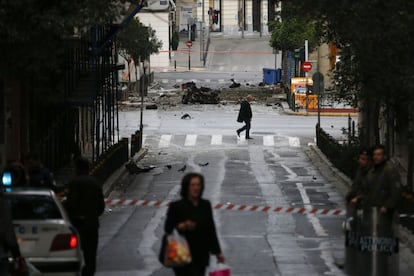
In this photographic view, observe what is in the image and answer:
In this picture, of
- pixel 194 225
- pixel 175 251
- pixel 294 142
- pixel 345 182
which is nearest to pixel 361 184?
pixel 194 225

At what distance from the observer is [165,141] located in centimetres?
4622

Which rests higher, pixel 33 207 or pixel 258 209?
pixel 33 207

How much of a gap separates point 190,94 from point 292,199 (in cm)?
3628

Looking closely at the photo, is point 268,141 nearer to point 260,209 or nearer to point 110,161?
point 110,161

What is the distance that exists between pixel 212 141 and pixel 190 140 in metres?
0.87

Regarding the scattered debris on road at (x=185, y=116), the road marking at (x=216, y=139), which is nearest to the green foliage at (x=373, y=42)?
the road marking at (x=216, y=139)

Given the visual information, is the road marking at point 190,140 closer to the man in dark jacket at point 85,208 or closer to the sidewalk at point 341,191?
the sidewalk at point 341,191

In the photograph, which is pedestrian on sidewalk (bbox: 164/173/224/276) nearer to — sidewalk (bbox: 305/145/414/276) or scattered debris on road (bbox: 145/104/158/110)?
sidewalk (bbox: 305/145/414/276)

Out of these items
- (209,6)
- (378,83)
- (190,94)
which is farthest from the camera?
(209,6)

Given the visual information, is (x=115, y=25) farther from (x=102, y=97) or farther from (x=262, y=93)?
(x=262, y=93)

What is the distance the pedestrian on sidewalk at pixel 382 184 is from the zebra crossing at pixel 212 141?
28617 mm

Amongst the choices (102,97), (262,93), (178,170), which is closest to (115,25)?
(102,97)

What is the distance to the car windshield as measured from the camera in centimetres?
1482

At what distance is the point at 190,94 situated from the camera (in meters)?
65.2
